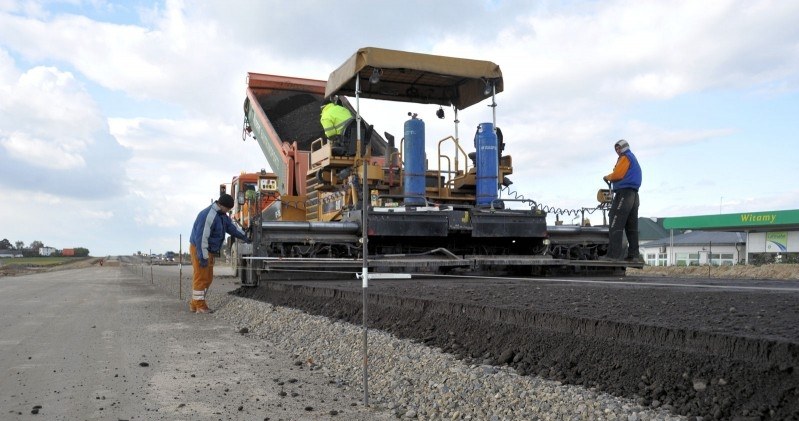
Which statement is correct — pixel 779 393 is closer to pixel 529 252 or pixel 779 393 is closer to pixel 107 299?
pixel 529 252

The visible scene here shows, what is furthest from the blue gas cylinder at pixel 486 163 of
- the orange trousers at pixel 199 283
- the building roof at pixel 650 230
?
the building roof at pixel 650 230

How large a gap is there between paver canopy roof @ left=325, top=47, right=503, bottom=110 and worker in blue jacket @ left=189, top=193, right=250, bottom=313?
276 cm

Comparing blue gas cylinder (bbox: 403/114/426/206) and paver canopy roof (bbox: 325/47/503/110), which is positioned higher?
paver canopy roof (bbox: 325/47/503/110)

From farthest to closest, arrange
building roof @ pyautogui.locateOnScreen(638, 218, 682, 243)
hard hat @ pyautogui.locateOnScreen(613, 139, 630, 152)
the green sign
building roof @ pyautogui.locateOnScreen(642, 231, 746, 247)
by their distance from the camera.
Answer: building roof @ pyautogui.locateOnScreen(638, 218, 682, 243) < building roof @ pyautogui.locateOnScreen(642, 231, 746, 247) < the green sign < hard hat @ pyautogui.locateOnScreen(613, 139, 630, 152)

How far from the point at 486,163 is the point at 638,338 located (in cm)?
683

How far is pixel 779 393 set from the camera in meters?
2.50

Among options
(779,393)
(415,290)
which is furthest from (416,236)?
(779,393)

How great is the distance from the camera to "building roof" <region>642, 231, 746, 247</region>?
1564 inches

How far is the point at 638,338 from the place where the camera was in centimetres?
332

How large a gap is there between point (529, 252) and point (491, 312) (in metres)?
5.86

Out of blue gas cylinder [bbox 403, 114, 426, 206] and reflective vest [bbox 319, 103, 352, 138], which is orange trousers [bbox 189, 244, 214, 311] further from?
blue gas cylinder [bbox 403, 114, 426, 206]

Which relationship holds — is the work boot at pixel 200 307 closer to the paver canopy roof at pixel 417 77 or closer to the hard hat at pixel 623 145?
the paver canopy roof at pixel 417 77

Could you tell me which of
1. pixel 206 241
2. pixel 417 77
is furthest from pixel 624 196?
pixel 206 241

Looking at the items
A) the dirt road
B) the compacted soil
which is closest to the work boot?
the dirt road
